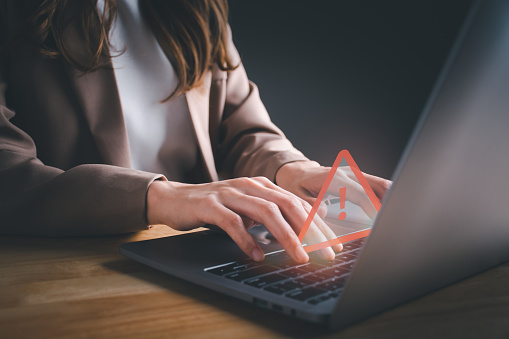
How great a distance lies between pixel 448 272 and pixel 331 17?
185 cm

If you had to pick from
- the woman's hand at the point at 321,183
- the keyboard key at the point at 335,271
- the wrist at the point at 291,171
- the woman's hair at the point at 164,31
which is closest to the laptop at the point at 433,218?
the keyboard key at the point at 335,271

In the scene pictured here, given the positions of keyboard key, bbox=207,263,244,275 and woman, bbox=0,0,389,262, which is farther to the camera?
woman, bbox=0,0,389,262

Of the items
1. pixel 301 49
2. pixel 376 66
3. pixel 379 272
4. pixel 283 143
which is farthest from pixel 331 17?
pixel 379 272

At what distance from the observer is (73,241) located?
54 centimetres

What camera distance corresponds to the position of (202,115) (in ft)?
3.26

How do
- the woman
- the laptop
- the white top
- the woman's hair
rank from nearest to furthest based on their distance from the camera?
the laptop
the woman
the woman's hair
the white top

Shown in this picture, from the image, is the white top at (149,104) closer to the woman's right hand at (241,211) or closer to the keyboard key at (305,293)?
the woman's right hand at (241,211)

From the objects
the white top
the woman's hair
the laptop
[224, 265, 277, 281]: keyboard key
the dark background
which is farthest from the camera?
the dark background

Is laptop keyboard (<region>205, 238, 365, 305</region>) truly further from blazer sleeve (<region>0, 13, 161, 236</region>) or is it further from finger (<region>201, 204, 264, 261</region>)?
blazer sleeve (<region>0, 13, 161, 236</region>)

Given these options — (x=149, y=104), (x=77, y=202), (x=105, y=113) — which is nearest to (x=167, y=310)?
(x=77, y=202)

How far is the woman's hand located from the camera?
567mm

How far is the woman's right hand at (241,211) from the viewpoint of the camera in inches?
15.9

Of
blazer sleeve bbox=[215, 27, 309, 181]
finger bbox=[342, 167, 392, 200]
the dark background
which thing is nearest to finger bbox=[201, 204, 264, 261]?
finger bbox=[342, 167, 392, 200]

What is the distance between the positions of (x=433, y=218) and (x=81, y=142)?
0.73 meters
